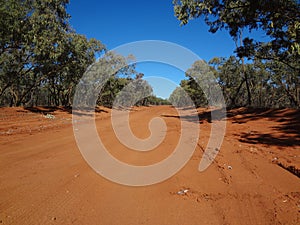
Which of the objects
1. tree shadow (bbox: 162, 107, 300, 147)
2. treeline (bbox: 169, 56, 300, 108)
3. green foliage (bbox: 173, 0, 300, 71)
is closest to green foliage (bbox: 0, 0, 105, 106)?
green foliage (bbox: 173, 0, 300, 71)

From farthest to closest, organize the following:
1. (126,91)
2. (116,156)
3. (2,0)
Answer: (126,91)
(2,0)
(116,156)

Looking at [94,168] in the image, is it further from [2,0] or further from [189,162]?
[2,0]

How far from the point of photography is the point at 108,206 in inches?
104


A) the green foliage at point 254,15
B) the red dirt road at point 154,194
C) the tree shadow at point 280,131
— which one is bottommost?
the red dirt road at point 154,194

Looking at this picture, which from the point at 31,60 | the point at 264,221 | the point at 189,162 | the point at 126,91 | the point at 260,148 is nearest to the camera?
the point at 264,221

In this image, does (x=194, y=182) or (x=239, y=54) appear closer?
(x=194, y=182)

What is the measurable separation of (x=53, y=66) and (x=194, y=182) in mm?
18913

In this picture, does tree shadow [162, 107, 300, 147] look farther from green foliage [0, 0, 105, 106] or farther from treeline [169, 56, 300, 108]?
treeline [169, 56, 300, 108]

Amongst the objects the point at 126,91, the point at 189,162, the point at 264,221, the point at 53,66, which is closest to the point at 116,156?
the point at 189,162

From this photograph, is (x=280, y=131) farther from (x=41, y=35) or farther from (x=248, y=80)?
(x=248, y=80)

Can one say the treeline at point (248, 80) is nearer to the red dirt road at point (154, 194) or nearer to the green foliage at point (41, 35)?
the green foliage at point (41, 35)

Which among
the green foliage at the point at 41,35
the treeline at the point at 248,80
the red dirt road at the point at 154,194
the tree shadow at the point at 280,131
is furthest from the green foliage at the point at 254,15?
the treeline at the point at 248,80

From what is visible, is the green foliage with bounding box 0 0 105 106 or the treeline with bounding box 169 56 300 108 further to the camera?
the treeline with bounding box 169 56 300 108

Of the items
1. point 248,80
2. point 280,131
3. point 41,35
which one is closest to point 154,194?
point 280,131
